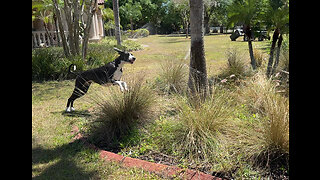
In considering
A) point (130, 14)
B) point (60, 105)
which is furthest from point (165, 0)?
point (60, 105)

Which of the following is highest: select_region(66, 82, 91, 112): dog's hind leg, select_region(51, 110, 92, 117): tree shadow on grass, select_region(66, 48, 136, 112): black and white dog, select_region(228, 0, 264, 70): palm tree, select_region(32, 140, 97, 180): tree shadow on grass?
select_region(228, 0, 264, 70): palm tree

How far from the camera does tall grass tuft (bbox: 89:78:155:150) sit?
4156mm

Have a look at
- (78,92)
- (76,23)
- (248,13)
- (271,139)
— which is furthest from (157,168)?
(76,23)

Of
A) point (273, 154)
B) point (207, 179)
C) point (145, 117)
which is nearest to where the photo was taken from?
point (207, 179)

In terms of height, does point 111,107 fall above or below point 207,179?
above

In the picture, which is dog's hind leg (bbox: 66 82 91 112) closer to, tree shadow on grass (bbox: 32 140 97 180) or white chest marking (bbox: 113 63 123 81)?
white chest marking (bbox: 113 63 123 81)

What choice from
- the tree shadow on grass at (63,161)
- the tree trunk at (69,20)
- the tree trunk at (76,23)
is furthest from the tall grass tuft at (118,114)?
the tree trunk at (69,20)

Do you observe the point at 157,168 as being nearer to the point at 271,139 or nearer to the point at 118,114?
the point at 118,114

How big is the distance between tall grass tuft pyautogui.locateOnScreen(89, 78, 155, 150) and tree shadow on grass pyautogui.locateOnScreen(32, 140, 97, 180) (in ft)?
1.07

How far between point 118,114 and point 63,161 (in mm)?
1081

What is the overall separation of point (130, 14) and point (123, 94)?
145ft

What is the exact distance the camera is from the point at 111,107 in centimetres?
420

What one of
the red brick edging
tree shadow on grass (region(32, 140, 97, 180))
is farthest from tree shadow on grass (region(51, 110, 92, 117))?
the red brick edging

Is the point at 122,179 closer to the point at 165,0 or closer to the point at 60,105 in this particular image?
the point at 60,105
